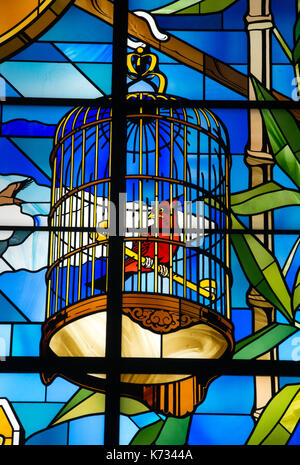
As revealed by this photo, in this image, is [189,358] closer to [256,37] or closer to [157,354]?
[157,354]

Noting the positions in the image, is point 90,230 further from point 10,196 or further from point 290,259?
point 290,259

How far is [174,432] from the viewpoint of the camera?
4.27m

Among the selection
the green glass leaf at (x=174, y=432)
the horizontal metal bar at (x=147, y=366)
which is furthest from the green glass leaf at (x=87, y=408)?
the green glass leaf at (x=174, y=432)

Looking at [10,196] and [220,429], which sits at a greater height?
[10,196]

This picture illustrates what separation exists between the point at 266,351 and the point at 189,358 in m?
0.38

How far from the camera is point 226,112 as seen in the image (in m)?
4.75

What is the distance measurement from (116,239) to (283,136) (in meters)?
1.05

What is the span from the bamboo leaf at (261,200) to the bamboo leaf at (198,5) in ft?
3.51

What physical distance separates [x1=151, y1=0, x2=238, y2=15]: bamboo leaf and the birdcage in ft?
1.29

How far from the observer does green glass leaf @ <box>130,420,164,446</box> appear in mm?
4242

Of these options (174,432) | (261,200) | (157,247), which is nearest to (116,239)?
(157,247)

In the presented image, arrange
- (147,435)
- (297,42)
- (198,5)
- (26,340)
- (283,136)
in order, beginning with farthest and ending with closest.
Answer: (198,5) < (297,42) < (283,136) < (26,340) < (147,435)

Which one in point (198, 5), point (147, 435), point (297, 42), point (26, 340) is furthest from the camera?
point (198, 5)
